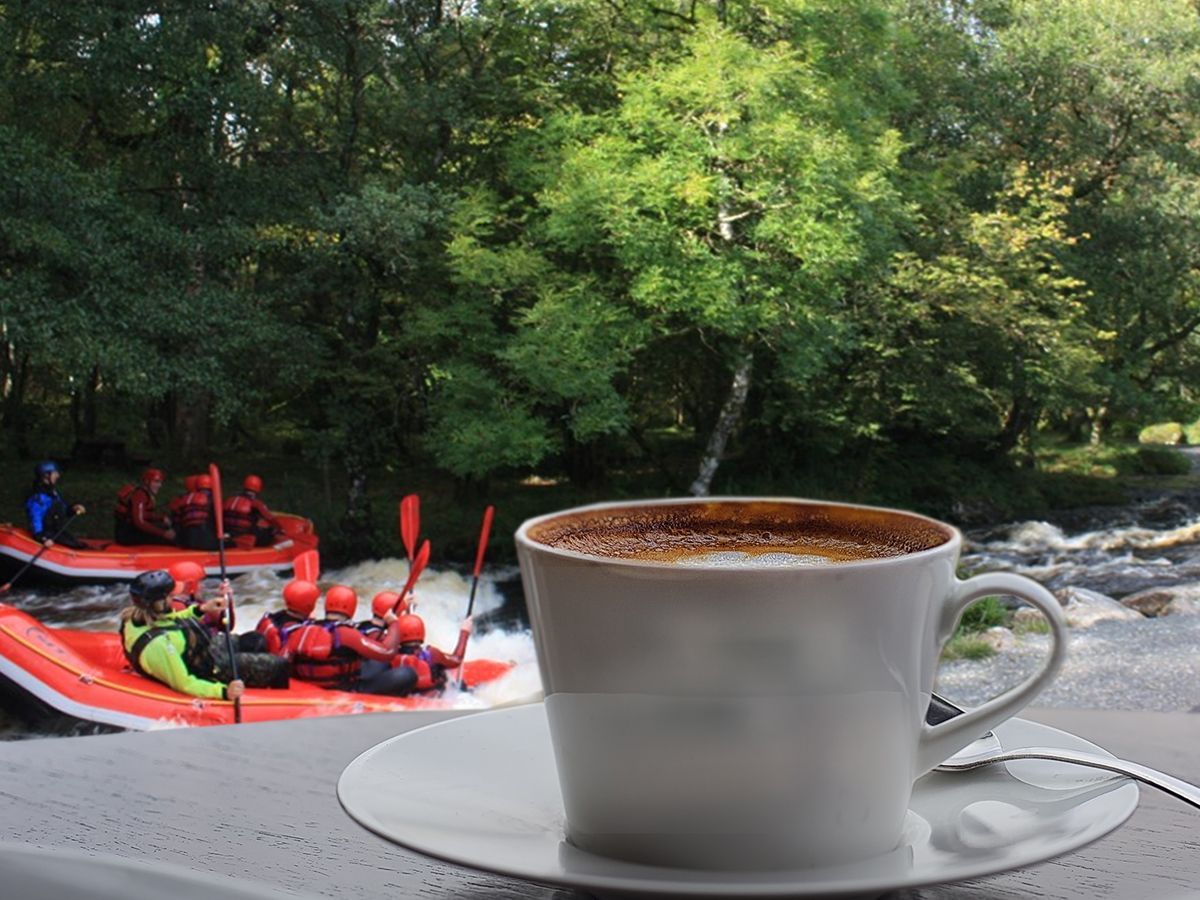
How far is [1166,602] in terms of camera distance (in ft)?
18.5

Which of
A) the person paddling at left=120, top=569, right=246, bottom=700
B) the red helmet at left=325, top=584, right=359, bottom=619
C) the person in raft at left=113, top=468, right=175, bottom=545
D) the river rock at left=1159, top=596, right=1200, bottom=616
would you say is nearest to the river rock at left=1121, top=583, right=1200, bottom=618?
the river rock at left=1159, top=596, right=1200, bottom=616

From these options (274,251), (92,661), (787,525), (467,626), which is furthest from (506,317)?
(787,525)

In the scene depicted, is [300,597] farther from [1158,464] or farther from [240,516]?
A: [1158,464]

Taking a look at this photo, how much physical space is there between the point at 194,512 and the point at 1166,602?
5055mm

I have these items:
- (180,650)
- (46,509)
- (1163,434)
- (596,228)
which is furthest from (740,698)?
(1163,434)

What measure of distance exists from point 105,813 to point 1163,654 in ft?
16.5

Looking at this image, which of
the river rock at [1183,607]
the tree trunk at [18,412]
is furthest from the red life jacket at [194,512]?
the river rock at [1183,607]

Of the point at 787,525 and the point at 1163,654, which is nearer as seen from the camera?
the point at 787,525

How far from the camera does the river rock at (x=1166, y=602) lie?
5551 mm

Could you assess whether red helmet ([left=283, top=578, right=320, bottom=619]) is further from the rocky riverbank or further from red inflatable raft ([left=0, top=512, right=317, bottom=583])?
red inflatable raft ([left=0, top=512, right=317, bottom=583])

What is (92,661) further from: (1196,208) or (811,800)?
(1196,208)

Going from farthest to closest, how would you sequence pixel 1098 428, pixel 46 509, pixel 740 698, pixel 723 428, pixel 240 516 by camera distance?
1. pixel 1098 428
2. pixel 723 428
3. pixel 240 516
4. pixel 46 509
5. pixel 740 698

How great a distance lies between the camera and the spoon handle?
235 mm

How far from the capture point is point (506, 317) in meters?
6.68
